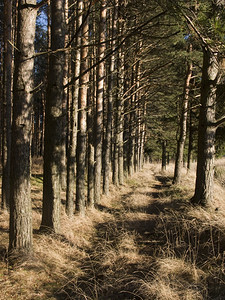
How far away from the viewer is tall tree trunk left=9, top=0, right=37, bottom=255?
402 centimetres

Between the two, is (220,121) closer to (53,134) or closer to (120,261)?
(53,134)

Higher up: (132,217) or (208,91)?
(208,91)

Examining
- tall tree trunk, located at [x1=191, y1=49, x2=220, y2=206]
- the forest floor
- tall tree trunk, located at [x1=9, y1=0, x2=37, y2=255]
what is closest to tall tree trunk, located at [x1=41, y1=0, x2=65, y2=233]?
the forest floor

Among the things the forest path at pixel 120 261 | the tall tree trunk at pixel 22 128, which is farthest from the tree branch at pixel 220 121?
the tall tree trunk at pixel 22 128

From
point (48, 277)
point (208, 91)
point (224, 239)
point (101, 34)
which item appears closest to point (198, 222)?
point (224, 239)

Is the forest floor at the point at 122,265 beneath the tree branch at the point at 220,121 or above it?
beneath

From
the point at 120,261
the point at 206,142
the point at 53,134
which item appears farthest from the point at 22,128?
the point at 206,142

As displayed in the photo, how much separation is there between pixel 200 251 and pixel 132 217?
9.49 ft

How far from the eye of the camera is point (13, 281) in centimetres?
362

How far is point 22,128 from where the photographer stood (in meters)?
4.07

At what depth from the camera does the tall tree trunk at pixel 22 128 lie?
402cm

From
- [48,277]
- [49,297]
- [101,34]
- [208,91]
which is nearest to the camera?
[49,297]

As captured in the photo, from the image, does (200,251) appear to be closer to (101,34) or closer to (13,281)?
(13,281)

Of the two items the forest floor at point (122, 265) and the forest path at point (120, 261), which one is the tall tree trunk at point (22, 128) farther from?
the forest path at point (120, 261)
